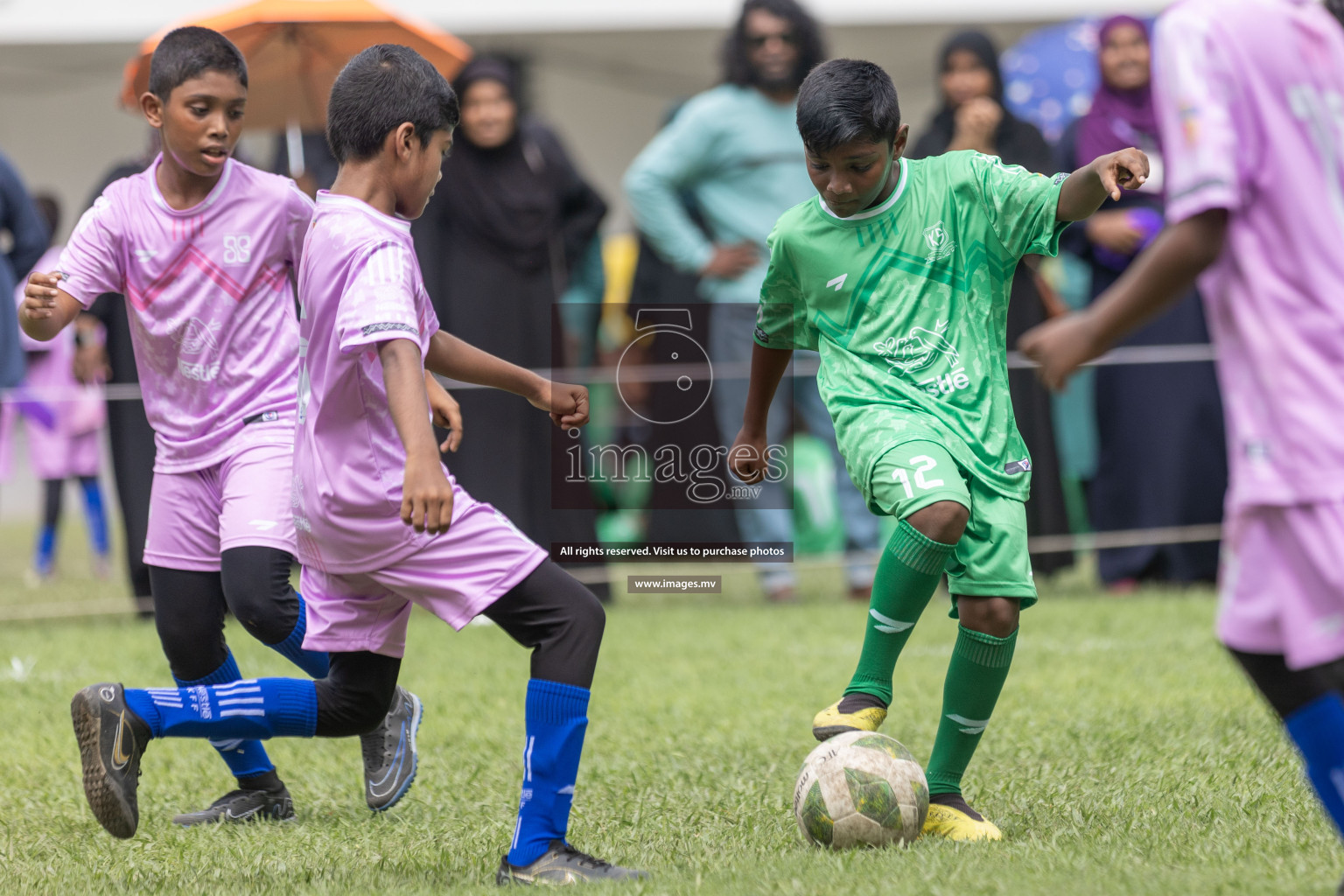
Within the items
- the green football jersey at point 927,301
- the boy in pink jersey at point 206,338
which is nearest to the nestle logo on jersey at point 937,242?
the green football jersey at point 927,301

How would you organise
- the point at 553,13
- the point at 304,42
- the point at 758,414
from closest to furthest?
the point at 758,414
the point at 304,42
the point at 553,13

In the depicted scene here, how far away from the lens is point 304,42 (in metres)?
8.09

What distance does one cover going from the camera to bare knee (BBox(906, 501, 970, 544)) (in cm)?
368

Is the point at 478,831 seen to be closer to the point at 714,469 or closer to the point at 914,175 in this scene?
the point at 914,175

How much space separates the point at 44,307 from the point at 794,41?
511 centimetres

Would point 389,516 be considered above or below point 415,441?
below

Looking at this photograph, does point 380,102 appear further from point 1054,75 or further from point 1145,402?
point 1054,75

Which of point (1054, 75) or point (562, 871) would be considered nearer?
point (562, 871)

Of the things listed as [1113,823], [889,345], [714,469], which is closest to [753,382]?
[889,345]

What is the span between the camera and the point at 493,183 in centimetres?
864

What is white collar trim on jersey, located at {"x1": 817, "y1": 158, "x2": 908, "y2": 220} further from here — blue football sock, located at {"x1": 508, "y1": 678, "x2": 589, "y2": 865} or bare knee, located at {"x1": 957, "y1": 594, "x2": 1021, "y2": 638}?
blue football sock, located at {"x1": 508, "y1": 678, "x2": 589, "y2": 865}

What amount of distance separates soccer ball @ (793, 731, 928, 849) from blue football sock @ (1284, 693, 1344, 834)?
1.04 metres

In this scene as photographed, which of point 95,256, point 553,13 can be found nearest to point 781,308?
point 95,256

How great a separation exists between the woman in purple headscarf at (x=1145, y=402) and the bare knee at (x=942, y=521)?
517cm
